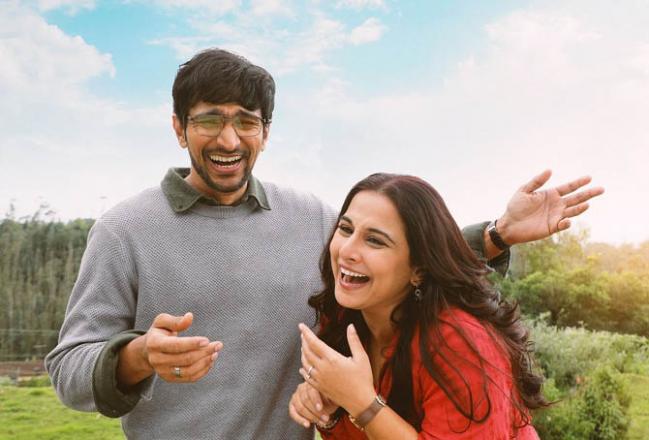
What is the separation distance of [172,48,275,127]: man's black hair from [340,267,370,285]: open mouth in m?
0.75

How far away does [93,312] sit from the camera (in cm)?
231

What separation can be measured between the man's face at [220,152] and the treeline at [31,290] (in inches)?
676

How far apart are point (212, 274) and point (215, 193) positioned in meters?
0.33

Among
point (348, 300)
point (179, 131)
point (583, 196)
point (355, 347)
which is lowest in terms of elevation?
point (355, 347)

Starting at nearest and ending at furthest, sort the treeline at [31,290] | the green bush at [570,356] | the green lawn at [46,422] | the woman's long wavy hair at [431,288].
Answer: the woman's long wavy hair at [431,288] < the green bush at [570,356] < the green lawn at [46,422] < the treeline at [31,290]

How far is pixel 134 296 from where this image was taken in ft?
8.00

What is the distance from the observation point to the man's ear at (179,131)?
8.70 feet

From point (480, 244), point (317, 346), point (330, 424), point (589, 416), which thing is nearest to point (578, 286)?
point (589, 416)

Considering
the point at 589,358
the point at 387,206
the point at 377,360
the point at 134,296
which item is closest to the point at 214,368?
the point at 134,296

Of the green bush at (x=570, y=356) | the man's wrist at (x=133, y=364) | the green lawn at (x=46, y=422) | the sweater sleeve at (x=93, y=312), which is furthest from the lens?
the green lawn at (x=46, y=422)

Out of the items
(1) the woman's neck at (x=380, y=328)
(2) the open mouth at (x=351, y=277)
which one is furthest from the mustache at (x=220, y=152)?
(1) the woman's neck at (x=380, y=328)

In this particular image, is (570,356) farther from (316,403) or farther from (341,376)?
(341,376)

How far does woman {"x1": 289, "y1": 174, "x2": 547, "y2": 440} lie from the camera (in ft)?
6.84

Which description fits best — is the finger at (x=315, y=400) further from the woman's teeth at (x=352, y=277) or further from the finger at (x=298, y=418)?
the woman's teeth at (x=352, y=277)
